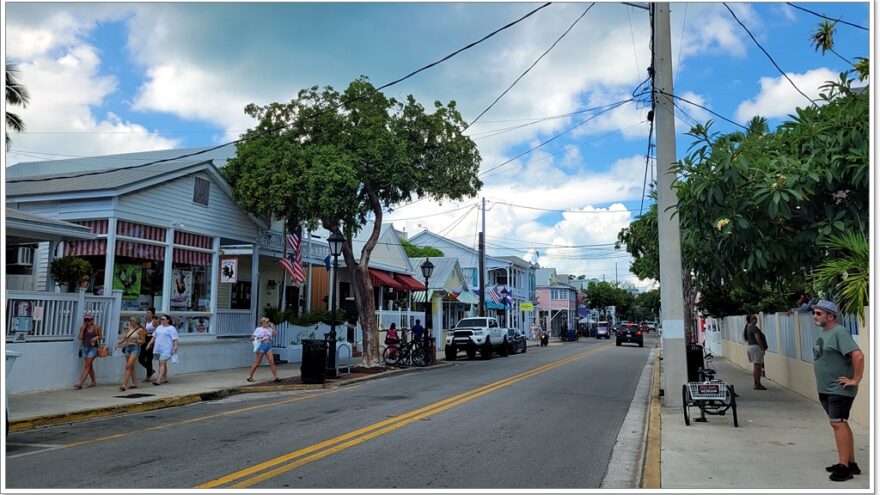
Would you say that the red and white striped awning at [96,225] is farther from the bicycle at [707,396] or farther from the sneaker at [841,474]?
the sneaker at [841,474]

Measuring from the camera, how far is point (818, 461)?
730cm

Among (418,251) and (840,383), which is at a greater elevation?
(418,251)

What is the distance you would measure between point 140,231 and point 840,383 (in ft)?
53.4

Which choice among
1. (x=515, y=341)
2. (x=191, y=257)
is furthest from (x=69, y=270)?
(x=515, y=341)

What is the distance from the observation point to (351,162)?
18797 millimetres

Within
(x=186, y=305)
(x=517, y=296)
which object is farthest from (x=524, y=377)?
(x=517, y=296)

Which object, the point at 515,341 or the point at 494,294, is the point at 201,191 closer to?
the point at 515,341

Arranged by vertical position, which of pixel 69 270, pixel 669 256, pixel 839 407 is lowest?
pixel 839 407

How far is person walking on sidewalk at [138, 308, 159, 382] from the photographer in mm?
15859

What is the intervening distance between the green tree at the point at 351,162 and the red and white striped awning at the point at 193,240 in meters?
1.60

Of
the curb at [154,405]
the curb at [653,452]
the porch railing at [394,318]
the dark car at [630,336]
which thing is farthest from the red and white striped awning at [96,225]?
the dark car at [630,336]

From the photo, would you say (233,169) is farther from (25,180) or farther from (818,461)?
(818,461)

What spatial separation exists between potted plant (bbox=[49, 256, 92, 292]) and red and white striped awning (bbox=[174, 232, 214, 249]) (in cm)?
344

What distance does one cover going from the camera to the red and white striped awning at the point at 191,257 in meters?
18.5
